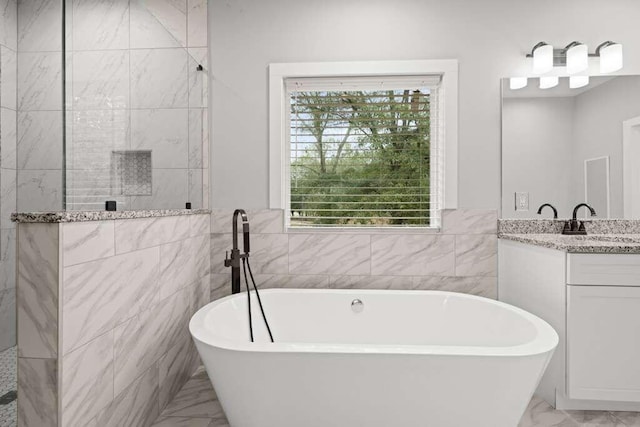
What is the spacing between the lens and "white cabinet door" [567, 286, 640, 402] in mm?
1763

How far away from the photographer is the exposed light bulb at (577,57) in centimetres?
233

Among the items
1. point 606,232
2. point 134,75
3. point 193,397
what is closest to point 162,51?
point 134,75

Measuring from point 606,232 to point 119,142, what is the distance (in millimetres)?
2746

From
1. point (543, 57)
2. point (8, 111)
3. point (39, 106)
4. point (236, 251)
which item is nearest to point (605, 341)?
point (543, 57)

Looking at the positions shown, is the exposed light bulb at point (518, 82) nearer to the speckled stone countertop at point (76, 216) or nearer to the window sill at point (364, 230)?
the window sill at point (364, 230)

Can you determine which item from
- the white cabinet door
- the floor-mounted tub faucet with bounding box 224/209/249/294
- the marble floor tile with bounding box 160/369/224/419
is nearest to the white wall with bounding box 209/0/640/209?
the floor-mounted tub faucet with bounding box 224/209/249/294

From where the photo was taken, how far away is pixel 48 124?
1.34 meters

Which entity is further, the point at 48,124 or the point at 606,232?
the point at 606,232

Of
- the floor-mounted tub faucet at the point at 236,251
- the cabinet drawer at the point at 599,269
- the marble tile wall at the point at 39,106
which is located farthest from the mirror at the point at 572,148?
the marble tile wall at the point at 39,106

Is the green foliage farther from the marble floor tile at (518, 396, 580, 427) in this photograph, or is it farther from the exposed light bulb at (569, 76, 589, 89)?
the marble floor tile at (518, 396, 580, 427)

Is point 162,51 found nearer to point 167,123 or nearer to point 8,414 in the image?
point 167,123

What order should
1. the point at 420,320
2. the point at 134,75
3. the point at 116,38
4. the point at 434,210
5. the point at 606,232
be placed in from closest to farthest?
the point at 116,38 → the point at 134,75 → the point at 420,320 → the point at 606,232 → the point at 434,210

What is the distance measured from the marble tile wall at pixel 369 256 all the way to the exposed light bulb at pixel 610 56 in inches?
43.5

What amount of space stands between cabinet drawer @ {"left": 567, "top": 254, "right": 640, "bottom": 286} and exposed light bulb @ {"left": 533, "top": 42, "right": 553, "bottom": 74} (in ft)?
4.04
